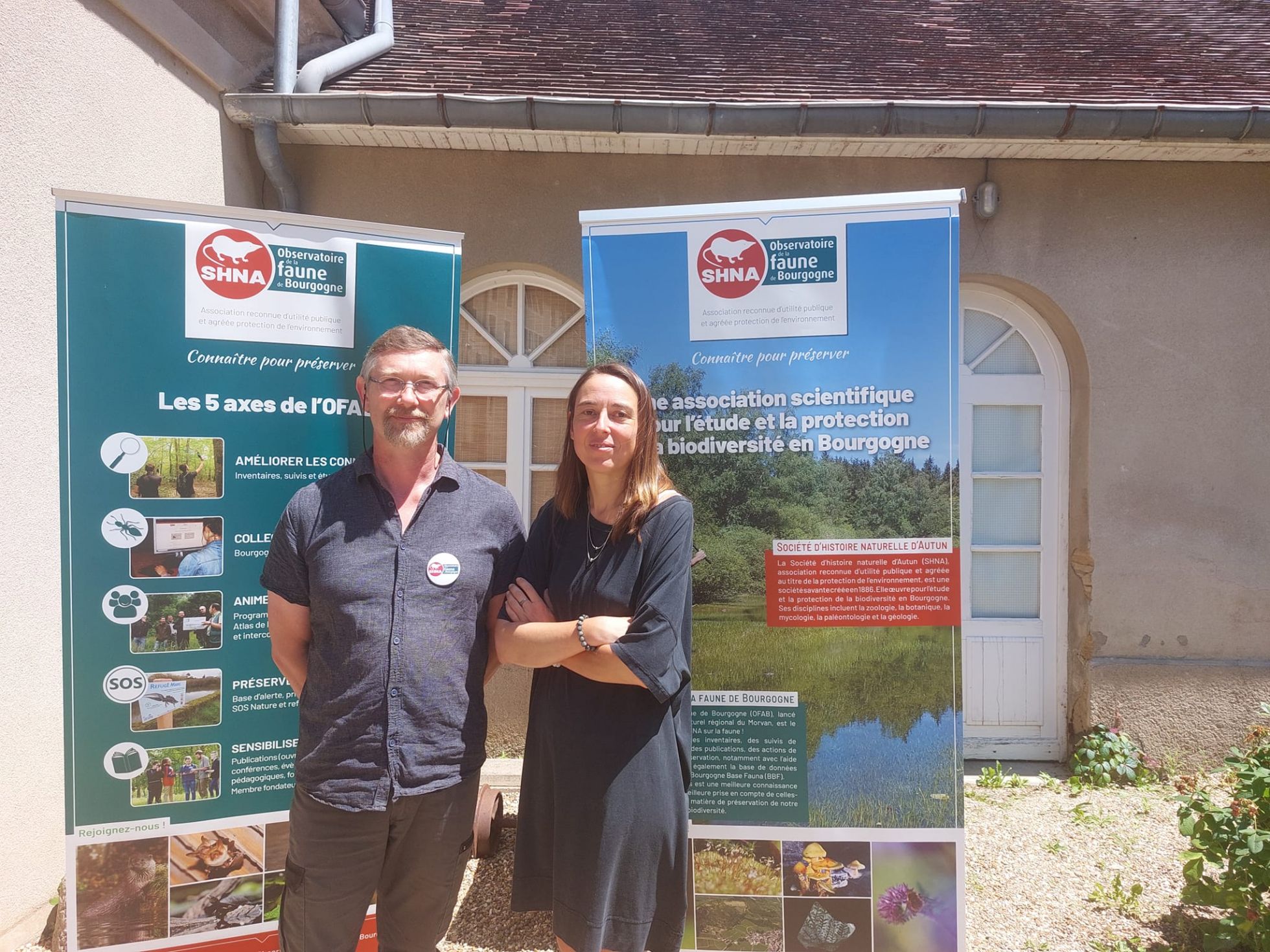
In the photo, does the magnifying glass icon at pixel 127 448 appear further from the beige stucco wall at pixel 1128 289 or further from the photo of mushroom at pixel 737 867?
the beige stucco wall at pixel 1128 289

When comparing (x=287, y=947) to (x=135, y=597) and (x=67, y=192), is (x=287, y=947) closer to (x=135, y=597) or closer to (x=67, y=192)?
(x=135, y=597)

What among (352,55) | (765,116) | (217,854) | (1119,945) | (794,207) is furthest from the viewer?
(352,55)

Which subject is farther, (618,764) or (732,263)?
(732,263)

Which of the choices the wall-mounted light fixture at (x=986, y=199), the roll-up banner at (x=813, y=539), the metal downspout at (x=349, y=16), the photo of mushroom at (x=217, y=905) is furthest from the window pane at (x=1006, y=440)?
the metal downspout at (x=349, y=16)

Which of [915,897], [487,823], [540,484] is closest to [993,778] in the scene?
[915,897]

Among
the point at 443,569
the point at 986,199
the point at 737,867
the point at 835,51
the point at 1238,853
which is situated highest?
the point at 835,51

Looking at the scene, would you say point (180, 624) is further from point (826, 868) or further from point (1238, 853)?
point (1238, 853)

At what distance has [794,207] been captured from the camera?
9.08 feet

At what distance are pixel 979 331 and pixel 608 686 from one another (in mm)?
3943

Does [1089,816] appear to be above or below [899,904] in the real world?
below

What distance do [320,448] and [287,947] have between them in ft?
4.94

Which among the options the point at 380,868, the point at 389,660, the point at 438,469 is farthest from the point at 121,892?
the point at 438,469

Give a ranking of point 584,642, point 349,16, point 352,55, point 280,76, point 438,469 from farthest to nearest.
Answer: point 349,16 → point 352,55 → point 280,76 → point 438,469 → point 584,642

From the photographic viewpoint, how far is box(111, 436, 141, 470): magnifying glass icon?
8.09ft
